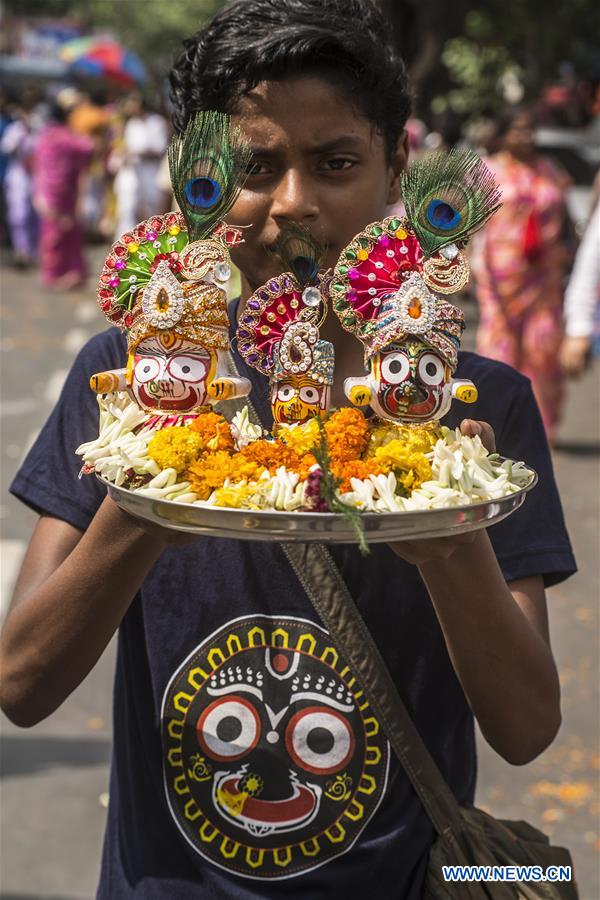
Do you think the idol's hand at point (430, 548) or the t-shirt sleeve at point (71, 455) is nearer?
the idol's hand at point (430, 548)

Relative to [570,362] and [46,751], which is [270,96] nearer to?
[46,751]

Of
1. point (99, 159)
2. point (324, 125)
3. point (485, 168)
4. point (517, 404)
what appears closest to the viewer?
point (485, 168)

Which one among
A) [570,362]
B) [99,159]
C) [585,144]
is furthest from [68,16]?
[570,362]

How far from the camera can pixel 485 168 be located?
172cm

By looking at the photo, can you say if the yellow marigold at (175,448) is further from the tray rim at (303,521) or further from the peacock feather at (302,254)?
the peacock feather at (302,254)

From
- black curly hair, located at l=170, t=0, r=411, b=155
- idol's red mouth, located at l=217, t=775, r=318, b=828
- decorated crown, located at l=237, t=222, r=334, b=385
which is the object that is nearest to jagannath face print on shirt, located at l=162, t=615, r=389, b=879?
idol's red mouth, located at l=217, t=775, r=318, b=828

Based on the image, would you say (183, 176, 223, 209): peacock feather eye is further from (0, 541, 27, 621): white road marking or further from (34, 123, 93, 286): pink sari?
(34, 123, 93, 286): pink sari

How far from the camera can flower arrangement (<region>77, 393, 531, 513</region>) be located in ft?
5.00

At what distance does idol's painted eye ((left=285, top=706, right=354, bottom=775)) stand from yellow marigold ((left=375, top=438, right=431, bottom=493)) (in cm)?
45

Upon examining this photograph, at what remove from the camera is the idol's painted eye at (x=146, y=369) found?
1.70m

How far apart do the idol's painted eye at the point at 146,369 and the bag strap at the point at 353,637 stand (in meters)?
0.32

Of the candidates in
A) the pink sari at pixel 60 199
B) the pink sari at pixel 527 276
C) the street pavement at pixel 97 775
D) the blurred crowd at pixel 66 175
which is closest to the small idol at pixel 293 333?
the street pavement at pixel 97 775

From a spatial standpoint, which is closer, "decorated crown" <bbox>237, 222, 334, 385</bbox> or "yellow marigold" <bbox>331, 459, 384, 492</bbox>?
"yellow marigold" <bbox>331, 459, 384, 492</bbox>

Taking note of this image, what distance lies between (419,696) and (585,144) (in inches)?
632
